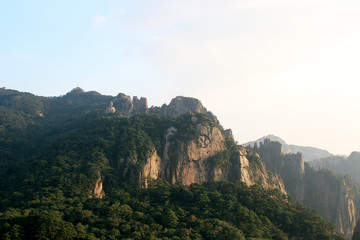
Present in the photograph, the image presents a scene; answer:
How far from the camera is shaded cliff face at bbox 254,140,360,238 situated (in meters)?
81.2

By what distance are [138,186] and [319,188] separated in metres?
63.6

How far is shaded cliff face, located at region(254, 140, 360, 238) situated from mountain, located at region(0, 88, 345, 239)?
22.8 metres

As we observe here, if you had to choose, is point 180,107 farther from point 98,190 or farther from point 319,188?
point 319,188

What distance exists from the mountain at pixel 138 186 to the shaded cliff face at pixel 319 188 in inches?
899

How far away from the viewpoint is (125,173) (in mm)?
52969

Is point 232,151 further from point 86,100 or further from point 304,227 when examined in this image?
point 86,100

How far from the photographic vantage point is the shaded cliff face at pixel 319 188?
81.2 meters

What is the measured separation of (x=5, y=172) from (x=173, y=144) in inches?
1227

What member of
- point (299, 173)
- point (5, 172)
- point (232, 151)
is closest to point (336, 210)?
point (299, 173)

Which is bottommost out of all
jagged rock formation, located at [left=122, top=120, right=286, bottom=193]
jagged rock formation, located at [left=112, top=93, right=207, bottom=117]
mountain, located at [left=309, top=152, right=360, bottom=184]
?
jagged rock formation, located at [left=122, top=120, right=286, bottom=193]

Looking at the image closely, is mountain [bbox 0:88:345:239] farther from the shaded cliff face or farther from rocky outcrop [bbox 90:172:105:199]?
the shaded cliff face

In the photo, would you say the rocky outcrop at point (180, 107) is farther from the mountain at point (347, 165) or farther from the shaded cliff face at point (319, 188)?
the mountain at point (347, 165)

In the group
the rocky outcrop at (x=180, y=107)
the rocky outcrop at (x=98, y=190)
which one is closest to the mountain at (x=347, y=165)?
the rocky outcrop at (x=180, y=107)

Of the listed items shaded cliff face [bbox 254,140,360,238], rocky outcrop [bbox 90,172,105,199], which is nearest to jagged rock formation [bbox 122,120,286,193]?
rocky outcrop [bbox 90,172,105,199]
